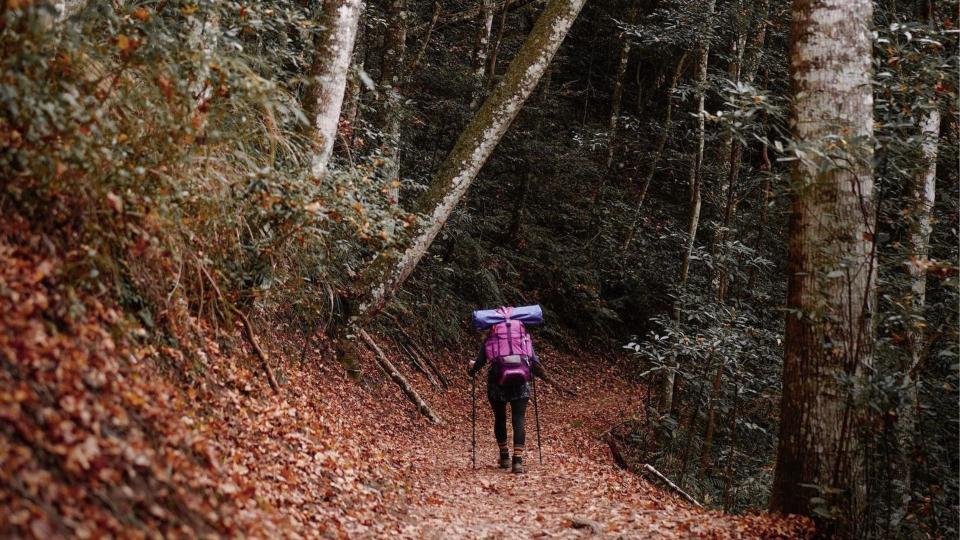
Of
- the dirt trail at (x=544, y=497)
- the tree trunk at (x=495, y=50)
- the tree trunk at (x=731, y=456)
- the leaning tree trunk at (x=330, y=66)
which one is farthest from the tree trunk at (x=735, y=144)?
the leaning tree trunk at (x=330, y=66)

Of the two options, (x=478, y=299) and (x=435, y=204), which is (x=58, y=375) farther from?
(x=478, y=299)

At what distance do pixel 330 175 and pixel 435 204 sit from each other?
10.4ft

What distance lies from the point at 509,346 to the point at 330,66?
415cm

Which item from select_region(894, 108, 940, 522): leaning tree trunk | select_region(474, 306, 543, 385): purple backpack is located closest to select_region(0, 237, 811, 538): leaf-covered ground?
select_region(894, 108, 940, 522): leaning tree trunk

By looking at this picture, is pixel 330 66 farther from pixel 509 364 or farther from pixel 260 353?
pixel 509 364

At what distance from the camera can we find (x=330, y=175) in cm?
722

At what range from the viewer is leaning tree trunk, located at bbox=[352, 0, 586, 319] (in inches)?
409

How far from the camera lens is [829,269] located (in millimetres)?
5715

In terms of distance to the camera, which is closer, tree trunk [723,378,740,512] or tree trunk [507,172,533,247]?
tree trunk [723,378,740,512]

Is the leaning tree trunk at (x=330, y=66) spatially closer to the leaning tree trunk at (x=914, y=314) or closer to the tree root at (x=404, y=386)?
the tree root at (x=404, y=386)

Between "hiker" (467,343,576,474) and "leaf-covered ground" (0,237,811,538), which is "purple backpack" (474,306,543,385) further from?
"leaf-covered ground" (0,237,811,538)

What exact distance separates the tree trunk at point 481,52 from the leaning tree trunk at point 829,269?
10434 mm

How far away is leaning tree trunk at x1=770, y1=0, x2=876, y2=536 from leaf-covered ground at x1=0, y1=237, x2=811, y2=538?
1.53 feet

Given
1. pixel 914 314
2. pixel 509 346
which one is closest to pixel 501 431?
pixel 509 346
